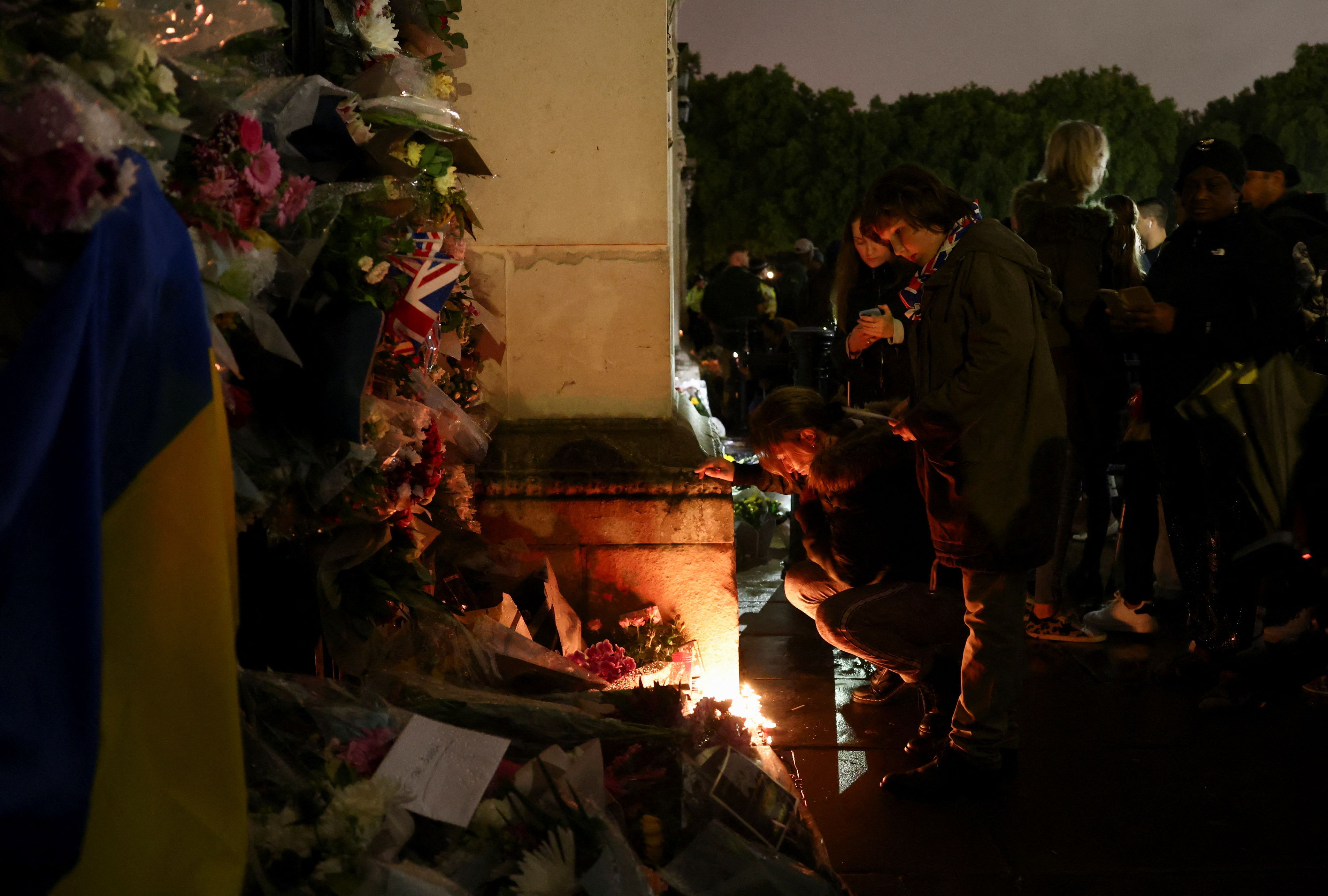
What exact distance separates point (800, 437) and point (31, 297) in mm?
2524

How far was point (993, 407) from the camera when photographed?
10.6 feet

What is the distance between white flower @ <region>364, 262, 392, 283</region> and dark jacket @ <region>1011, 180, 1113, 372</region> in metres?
3.30

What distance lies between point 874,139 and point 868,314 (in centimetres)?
3412

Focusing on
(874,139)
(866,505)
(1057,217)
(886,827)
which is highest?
(874,139)

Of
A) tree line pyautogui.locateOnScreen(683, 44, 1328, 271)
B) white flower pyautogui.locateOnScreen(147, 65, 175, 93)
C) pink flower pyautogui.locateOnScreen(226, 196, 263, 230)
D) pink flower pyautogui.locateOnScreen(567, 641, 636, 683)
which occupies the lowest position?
pink flower pyautogui.locateOnScreen(567, 641, 636, 683)

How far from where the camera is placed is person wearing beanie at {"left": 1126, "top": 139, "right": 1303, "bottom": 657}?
4293 millimetres

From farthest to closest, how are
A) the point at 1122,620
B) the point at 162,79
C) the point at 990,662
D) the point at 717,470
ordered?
1. the point at 1122,620
2. the point at 717,470
3. the point at 990,662
4. the point at 162,79

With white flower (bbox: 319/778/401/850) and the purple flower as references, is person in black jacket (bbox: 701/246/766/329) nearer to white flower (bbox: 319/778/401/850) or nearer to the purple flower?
white flower (bbox: 319/778/401/850)

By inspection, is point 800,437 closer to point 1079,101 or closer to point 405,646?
point 405,646

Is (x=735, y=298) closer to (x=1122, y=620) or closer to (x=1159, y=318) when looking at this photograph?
(x=1122, y=620)

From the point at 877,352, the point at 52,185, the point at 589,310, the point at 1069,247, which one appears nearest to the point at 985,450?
the point at 877,352

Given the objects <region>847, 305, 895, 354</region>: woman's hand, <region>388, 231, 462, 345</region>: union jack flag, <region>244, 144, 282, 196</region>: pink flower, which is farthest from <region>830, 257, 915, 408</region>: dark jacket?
<region>244, 144, 282, 196</region>: pink flower

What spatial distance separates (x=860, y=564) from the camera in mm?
3877

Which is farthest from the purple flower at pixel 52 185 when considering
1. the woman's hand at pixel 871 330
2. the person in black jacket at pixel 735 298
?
the person in black jacket at pixel 735 298
